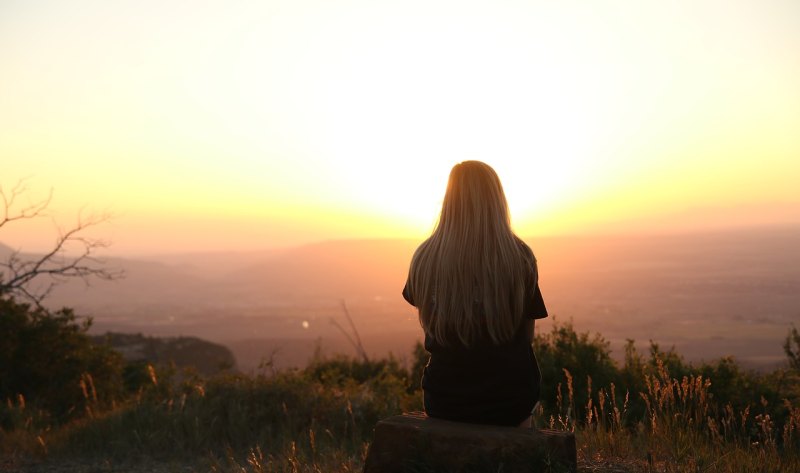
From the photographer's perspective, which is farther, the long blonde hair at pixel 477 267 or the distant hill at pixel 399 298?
the distant hill at pixel 399 298

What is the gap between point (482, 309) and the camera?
3854mm

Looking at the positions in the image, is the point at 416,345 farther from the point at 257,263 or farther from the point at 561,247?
the point at 257,263

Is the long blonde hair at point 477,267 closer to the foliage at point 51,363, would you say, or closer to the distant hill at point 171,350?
the foliage at point 51,363

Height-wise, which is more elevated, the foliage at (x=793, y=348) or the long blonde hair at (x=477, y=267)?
the long blonde hair at (x=477, y=267)

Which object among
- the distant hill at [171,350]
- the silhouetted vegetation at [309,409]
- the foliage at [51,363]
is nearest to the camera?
the silhouetted vegetation at [309,409]

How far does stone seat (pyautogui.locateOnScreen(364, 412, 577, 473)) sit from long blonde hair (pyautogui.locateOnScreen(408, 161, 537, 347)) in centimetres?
53

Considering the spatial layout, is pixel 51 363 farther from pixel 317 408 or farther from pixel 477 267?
pixel 477 267

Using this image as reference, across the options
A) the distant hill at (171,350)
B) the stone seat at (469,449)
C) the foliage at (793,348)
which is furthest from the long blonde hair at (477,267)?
the distant hill at (171,350)

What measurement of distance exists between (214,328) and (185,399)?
198 feet

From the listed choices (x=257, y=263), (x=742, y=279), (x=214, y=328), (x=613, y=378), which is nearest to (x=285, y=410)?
(x=613, y=378)

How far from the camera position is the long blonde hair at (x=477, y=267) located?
382cm

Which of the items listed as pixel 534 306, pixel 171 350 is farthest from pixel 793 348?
pixel 171 350

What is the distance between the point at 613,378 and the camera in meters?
7.94

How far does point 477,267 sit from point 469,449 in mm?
1057
